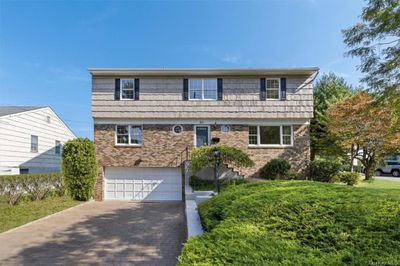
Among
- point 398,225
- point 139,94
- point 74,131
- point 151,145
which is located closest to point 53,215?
point 151,145

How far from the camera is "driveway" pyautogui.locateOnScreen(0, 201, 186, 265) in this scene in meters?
4.92

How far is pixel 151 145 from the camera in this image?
13.9 metres

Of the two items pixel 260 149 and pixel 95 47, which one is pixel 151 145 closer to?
pixel 260 149

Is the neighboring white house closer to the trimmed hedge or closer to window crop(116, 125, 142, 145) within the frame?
the trimmed hedge

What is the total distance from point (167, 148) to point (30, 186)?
Answer: 6.47m

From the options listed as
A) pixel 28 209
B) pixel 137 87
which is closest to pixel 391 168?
pixel 137 87

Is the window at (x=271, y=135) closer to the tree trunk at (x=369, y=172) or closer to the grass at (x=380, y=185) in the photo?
the grass at (x=380, y=185)

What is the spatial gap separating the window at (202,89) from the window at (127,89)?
10.6 ft

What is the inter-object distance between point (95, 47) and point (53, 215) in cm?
1059

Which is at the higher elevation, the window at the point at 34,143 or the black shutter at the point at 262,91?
the black shutter at the point at 262,91

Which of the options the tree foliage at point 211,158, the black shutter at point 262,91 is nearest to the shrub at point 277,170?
the tree foliage at point 211,158

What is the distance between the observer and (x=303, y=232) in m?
3.38

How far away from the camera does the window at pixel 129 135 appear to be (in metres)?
14.1

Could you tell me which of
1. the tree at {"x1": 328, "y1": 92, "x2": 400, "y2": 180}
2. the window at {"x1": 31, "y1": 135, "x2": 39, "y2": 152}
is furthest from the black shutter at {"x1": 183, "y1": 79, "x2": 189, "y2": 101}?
the window at {"x1": 31, "y1": 135, "x2": 39, "y2": 152}
